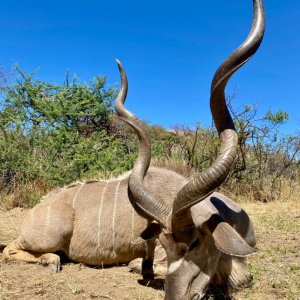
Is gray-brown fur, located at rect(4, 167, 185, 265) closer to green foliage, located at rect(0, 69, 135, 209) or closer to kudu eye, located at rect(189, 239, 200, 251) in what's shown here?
kudu eye, located at rect(189, 239, 200, 251)

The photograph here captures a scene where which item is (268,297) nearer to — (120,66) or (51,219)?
(51,219)

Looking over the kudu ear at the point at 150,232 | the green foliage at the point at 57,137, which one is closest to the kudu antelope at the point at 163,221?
the kudu ear at the point at 150,232

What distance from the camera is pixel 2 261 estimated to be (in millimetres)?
3680

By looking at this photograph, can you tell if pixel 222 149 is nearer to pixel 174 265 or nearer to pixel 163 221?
pixel 163 221

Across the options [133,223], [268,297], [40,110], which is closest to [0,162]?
[40,110]

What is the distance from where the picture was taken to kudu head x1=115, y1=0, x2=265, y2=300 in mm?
2262

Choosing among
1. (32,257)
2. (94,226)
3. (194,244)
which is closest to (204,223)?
(194,244)

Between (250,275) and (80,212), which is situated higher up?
(80,212)

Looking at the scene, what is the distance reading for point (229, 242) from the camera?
7.45 ft

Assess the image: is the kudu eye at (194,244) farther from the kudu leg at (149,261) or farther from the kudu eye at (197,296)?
the kudu leg at (149,261)

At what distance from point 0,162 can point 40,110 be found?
1.64 m

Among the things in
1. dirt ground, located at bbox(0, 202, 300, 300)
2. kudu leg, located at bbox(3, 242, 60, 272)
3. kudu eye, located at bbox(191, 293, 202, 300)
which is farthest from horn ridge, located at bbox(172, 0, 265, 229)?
kudu leg, located at bbox(3, 242, 60, 272)

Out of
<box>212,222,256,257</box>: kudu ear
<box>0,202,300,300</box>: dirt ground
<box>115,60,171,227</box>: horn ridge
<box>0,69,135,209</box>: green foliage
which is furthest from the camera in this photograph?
<box>0,69,135,209</box>: green foliage

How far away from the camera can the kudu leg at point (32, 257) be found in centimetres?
352
